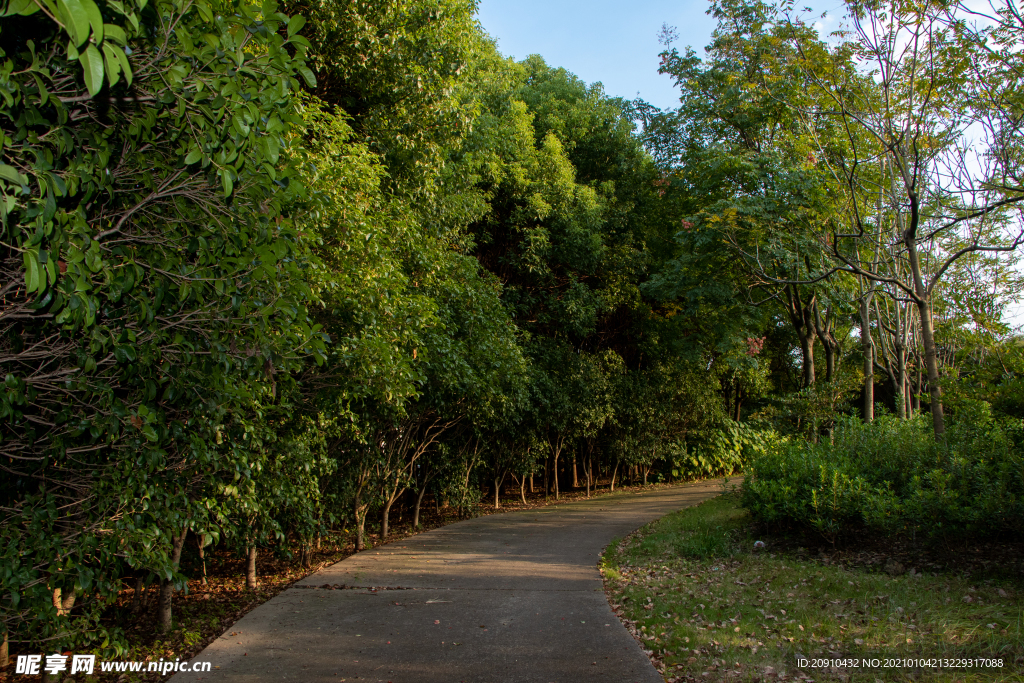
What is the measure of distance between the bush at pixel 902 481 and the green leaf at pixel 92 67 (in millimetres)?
8346

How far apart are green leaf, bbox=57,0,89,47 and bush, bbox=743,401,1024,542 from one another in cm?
840

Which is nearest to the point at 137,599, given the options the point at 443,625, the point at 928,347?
the point at 443,625

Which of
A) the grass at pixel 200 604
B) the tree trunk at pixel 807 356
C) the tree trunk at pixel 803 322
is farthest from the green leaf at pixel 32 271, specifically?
the tree trunk at pixel 807 356

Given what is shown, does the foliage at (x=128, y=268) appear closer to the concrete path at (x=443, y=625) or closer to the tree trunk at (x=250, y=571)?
the concrete path at (x=443, y=625)

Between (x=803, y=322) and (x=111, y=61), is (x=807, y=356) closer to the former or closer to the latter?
(x=803, y=322)

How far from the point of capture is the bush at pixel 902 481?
7066 millimetres

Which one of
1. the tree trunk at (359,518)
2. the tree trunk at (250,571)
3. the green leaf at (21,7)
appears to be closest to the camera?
the green leaf at (21,7)

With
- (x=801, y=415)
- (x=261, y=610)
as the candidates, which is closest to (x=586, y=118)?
(x=801, y=415)

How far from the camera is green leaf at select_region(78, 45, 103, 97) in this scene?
1814mm

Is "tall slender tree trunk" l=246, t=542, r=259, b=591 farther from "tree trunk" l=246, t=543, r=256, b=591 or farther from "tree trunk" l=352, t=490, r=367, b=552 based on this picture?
"tree trunk" l=352, t=490, r=367, b=552

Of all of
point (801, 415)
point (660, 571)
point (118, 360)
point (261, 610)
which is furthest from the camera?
point (801, 415)

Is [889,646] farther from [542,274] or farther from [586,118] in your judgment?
[586,118]

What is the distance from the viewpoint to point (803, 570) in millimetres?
7703

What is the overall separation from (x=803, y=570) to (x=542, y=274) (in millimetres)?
10893
